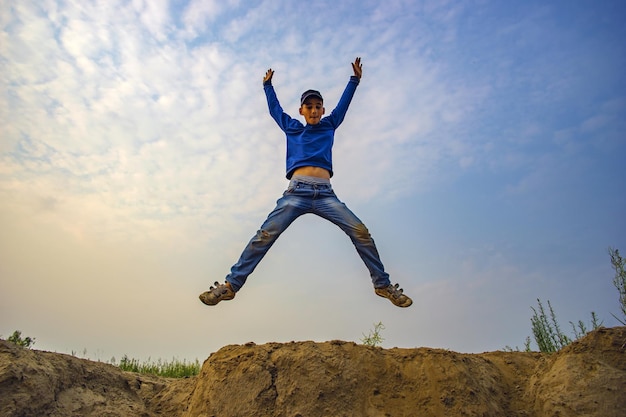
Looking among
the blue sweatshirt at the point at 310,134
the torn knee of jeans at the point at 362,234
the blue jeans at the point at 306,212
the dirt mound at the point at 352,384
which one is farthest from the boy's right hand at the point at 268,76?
the dirt mound at the point at 352,384

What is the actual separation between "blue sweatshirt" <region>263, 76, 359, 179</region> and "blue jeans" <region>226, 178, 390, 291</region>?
0.96ft

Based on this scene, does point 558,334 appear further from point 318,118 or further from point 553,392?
point 318,118

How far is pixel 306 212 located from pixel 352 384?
1.88m

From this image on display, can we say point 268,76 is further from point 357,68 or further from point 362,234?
point 362,234

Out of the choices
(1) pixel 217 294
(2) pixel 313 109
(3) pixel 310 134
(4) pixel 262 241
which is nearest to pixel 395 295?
(4) pixel 262 241

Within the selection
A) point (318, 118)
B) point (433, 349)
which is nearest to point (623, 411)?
point (433, 349)

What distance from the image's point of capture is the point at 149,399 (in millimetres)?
4852

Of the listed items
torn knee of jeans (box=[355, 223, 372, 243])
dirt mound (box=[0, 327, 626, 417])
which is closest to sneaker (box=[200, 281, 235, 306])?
dirt mound (box=[0, 327, 626, 417])

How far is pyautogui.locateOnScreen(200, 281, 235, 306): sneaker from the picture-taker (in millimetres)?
4836

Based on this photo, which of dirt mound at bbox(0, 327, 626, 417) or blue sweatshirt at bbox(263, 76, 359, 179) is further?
blue sweatshirt at bbox(263, 76, 359, 179)

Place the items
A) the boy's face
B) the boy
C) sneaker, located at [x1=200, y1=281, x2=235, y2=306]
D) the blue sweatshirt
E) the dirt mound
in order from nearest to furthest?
the dirt mound → sneaker, located at [x1=200, y1=281, x2=235, y2=306] → the boy → the blue sweatshirt → the boy's face

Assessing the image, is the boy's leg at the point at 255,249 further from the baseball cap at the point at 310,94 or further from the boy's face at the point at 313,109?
the baseball cap at the point at 310,94

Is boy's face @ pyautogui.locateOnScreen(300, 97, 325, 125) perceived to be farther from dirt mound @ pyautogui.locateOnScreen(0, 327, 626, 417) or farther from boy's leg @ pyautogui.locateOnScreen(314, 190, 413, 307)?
dirt mound @ pyautogui.locateOnScreen(0, 327, 626, 417)

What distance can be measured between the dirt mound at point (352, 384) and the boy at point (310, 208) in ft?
2.49
